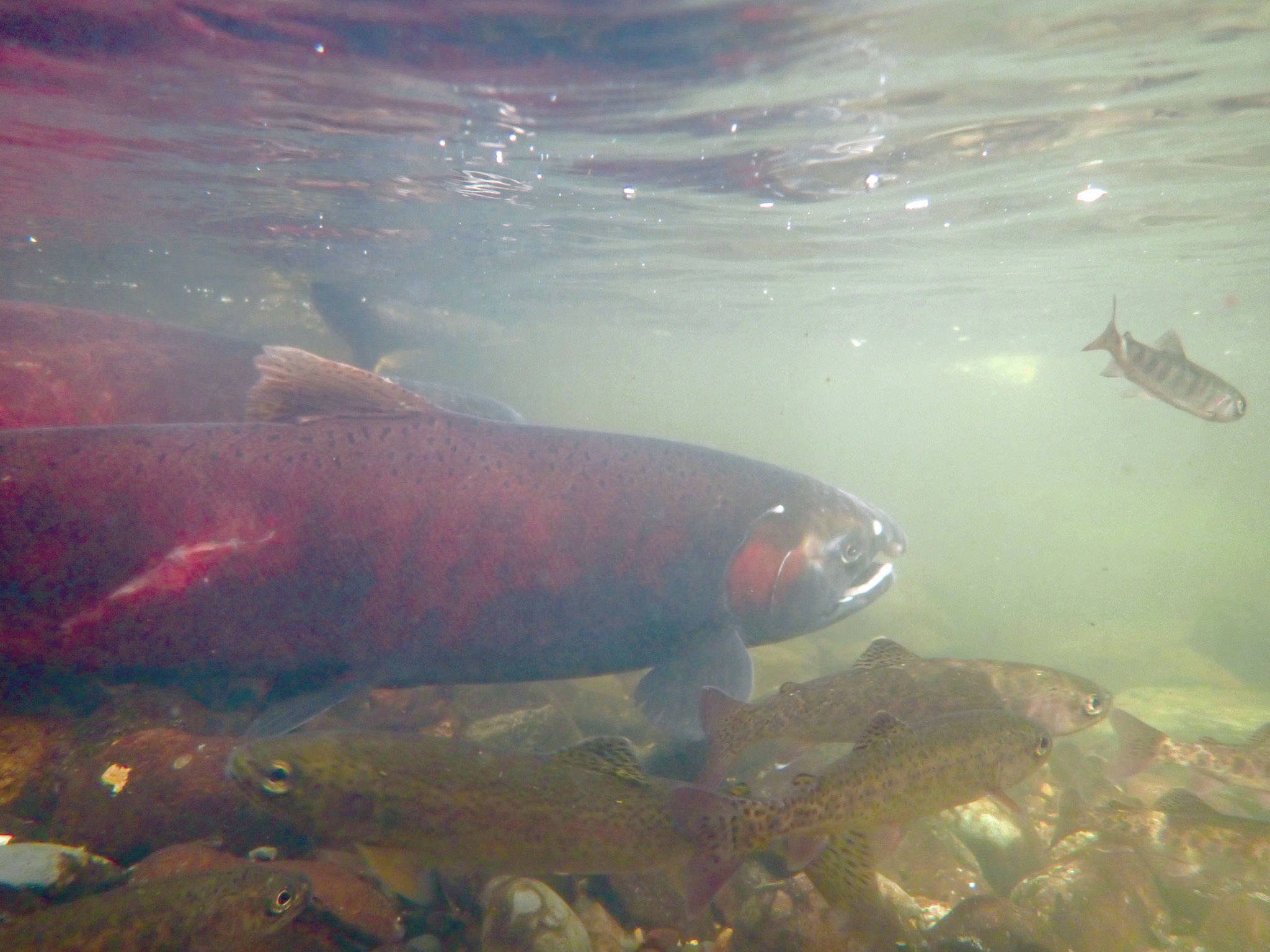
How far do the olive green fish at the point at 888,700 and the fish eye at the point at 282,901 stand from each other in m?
1.83

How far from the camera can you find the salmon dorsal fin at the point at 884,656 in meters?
3.85

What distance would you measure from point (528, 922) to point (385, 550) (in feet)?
6.15

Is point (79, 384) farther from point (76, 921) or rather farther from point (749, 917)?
point (749, 917)

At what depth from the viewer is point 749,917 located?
9.44 ft

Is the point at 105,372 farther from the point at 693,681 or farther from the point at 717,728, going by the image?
the point at 717,728

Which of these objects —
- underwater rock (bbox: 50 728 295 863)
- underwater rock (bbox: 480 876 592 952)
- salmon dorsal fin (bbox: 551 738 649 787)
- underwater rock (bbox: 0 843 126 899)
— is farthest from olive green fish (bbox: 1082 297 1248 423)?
underwater rock (bbox: 0 843 126 899)

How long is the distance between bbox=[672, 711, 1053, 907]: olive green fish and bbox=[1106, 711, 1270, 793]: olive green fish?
1.82 m

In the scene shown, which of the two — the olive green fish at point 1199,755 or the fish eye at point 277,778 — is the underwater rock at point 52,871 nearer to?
the fish eye at point 277,778

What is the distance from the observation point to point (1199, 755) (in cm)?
418

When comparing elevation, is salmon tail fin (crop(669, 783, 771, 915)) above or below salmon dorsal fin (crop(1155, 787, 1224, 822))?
above

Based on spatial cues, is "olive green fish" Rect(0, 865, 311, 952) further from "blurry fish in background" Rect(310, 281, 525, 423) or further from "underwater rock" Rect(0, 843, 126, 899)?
"blurry fish in background" Rect(310, 281, 525, 423)

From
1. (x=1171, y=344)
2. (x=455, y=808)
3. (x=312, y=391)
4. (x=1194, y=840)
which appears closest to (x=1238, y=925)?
(x=1194, y=840)

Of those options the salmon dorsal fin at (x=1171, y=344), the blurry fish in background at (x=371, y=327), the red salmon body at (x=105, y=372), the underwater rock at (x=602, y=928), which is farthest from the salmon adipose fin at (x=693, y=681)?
the blurry fish in background at (x=371, y=327)

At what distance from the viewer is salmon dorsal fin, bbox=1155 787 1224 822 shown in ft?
13.0
